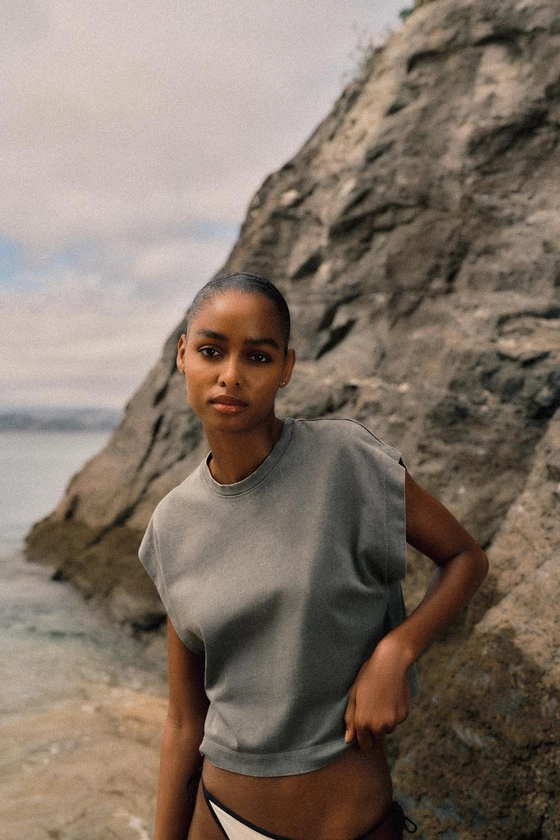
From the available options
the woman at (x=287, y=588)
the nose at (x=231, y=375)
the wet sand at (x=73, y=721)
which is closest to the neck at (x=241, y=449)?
the woman at (x=287, y=588)

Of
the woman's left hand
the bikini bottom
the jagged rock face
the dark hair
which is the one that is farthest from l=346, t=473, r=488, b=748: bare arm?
the jagged rock face

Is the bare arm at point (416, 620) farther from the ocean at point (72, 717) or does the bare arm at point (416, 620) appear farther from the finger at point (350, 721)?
the ocean at point (72, 717)

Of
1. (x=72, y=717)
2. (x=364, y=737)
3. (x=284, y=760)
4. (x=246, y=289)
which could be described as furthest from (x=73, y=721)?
(x=246, y=289)

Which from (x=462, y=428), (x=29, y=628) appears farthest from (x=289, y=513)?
(x=29, y=628)

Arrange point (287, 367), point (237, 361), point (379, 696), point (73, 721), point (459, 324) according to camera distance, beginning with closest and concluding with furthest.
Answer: point (379, 696)
point (237, 361)
point (287, 367)
point (459, 324)
point (73, 721)

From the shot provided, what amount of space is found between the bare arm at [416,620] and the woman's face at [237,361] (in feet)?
1.20

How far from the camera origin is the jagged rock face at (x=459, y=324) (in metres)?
2.53

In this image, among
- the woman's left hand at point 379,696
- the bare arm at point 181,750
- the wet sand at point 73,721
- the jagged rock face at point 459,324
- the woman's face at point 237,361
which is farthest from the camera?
the wet sand at point 73,721

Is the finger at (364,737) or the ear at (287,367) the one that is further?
the ear at (287,367)

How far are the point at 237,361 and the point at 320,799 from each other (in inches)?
35.1

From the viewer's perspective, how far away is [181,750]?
1703 mm

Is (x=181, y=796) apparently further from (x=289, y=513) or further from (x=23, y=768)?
(x=23, y=768)

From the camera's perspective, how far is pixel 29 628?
5.34m

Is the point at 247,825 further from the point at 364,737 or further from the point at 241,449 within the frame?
the point at 241,449
